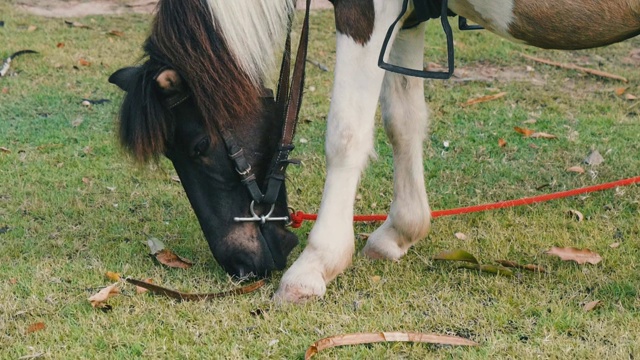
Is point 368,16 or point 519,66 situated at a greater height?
point 368,16

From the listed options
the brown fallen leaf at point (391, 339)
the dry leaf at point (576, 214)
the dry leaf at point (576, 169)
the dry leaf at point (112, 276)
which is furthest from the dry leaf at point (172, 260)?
the dry leaf at point (576, 169)

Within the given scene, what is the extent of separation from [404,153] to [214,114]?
99cm

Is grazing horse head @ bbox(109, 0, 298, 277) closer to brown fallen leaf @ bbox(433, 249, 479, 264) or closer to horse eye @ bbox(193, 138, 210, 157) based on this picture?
horse eye @ bbox(193, 138, 210, 157)

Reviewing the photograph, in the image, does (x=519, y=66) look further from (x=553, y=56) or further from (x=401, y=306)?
(x=401, y=306)

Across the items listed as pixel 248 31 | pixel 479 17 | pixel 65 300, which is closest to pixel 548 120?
pixel 479 17

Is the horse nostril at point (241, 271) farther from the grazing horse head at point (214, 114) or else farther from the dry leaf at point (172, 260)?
the dry leaf at point (172, 260)

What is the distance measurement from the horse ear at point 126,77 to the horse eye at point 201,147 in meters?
0.34

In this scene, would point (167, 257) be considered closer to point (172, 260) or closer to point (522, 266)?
point (172, 260)

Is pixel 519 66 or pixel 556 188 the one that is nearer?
pixel 556 188

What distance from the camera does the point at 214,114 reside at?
3.19 metres

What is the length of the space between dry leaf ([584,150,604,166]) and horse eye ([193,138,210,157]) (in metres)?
2.68

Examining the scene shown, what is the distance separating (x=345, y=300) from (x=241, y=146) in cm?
73

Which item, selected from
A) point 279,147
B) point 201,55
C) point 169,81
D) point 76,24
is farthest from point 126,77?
point 76,24

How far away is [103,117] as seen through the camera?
6.12 meters
